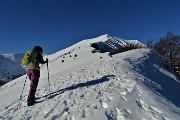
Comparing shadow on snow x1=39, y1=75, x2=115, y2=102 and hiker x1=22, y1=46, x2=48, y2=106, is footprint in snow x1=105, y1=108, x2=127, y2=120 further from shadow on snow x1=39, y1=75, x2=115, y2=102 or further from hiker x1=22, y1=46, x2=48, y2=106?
hiker x1=22, y1=46, x2=48, y2=106

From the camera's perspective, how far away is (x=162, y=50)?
3844cm

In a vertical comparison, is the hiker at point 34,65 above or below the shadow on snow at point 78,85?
above

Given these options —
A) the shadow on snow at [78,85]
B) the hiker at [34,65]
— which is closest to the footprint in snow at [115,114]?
the shadow on snow at [78,85]

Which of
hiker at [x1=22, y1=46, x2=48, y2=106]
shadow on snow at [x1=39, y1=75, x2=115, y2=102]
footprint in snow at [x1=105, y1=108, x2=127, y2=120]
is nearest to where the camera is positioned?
footprint in snow at [x1=105, y1=108, x2=127, y2=120]

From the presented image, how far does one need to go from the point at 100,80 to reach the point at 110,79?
54 centimetres

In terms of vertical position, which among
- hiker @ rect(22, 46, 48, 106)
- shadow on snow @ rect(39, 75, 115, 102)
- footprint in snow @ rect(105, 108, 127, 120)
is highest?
hiker @ rect(22, 46, 48, 106)

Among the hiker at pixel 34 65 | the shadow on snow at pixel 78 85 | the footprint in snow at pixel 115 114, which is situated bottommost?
the footprint in snow at pixel 115 114

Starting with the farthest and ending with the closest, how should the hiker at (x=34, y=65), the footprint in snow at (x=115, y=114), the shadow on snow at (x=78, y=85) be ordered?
1. the shadow on snow at (x=78, y=85)
2. the hiker at (x=34, y=65)
3. the footprint in snow at (x=115, y=114)

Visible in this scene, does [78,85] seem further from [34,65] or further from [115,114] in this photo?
[115,114]

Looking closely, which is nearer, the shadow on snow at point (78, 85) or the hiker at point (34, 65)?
the hiker at point (34, 65)

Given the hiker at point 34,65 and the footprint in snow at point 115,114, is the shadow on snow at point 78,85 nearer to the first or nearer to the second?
the hiker at point 34,65

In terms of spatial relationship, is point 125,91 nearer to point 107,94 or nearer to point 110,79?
point 107,94

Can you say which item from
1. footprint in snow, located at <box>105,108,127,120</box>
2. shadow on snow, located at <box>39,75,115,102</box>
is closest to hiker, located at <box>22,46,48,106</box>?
shadow on snow, located at <box>39,75,115,102</box>

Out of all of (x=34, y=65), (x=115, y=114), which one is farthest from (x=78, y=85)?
(x=115, y=114)
